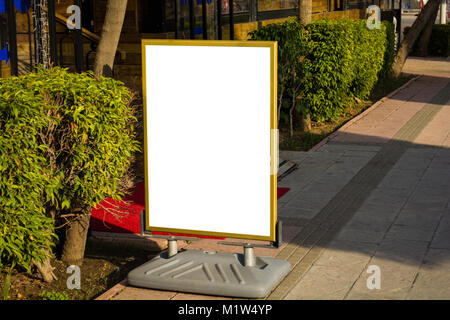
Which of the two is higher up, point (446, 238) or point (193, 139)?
point (193, 139)

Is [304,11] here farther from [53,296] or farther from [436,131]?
[53,296]

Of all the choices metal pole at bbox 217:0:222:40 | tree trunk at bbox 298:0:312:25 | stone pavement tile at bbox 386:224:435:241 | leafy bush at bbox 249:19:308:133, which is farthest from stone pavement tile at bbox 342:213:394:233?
metal pole at bbox 217:0:222:40

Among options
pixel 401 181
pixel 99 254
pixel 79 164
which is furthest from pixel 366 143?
pixel 79 164

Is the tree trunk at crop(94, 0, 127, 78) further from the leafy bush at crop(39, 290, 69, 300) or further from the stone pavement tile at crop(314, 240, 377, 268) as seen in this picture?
the stone pavement tile at crop(314, 240, 377, 268)

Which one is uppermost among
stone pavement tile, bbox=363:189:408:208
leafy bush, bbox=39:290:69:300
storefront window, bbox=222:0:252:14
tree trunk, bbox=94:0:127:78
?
storefront window, bbox=222:0:252:14

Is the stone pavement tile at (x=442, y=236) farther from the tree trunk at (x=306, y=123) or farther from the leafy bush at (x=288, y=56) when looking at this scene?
the tree trunk at (x=306, y=123)

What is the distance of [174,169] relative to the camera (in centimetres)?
761

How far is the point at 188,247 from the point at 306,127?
734cm

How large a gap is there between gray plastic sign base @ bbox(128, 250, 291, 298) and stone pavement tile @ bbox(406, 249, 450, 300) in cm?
125

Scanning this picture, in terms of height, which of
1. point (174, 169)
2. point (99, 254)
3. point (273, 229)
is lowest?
point (99, 254)

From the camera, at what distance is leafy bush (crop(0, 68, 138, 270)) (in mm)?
6605

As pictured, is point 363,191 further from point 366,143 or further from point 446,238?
point 366,143

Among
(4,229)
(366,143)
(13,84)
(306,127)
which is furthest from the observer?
(306,127)

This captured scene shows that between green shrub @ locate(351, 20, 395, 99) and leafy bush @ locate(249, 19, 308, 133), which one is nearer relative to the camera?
leafy bush @ locate(249, 19, 308, 133)
